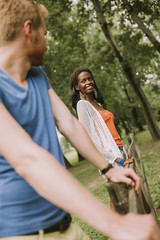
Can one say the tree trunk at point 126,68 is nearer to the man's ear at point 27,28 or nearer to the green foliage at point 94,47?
the green foliage at point 94,47

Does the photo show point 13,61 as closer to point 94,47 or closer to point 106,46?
point 106,46

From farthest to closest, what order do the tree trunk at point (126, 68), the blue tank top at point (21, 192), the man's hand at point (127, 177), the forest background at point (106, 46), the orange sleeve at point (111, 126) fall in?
1. the tree trunk at point (126, 68)
2. the forest background at point (106, 46)
3. the orange sleeve at point (111, 126)
4. the man's hand at point (127, 177)
5. the blue tank top at point (21, 192)

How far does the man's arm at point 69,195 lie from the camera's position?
2.62ft

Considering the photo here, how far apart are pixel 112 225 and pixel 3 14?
1113mm

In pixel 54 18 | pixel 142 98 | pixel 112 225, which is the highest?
pixel 54 18

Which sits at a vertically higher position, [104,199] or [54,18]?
[54,18]

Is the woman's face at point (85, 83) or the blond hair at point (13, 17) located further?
the woman's face at point (85, 83)

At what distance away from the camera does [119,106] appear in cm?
2434

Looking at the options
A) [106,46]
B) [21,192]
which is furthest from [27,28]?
[106,46]

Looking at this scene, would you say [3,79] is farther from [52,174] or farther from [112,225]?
[112,225]

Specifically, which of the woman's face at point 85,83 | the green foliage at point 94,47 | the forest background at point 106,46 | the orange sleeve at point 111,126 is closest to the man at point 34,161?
the orange sleeve at point 111,126

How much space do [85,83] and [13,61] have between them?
2484 millimetres

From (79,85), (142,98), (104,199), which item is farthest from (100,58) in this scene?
(79,85)

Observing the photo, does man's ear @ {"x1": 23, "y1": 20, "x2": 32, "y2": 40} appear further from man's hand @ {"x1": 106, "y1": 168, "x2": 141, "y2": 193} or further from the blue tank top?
man's hand @ {"x1": 106, "y1": 168, "x2": 141, "y2": 193}
